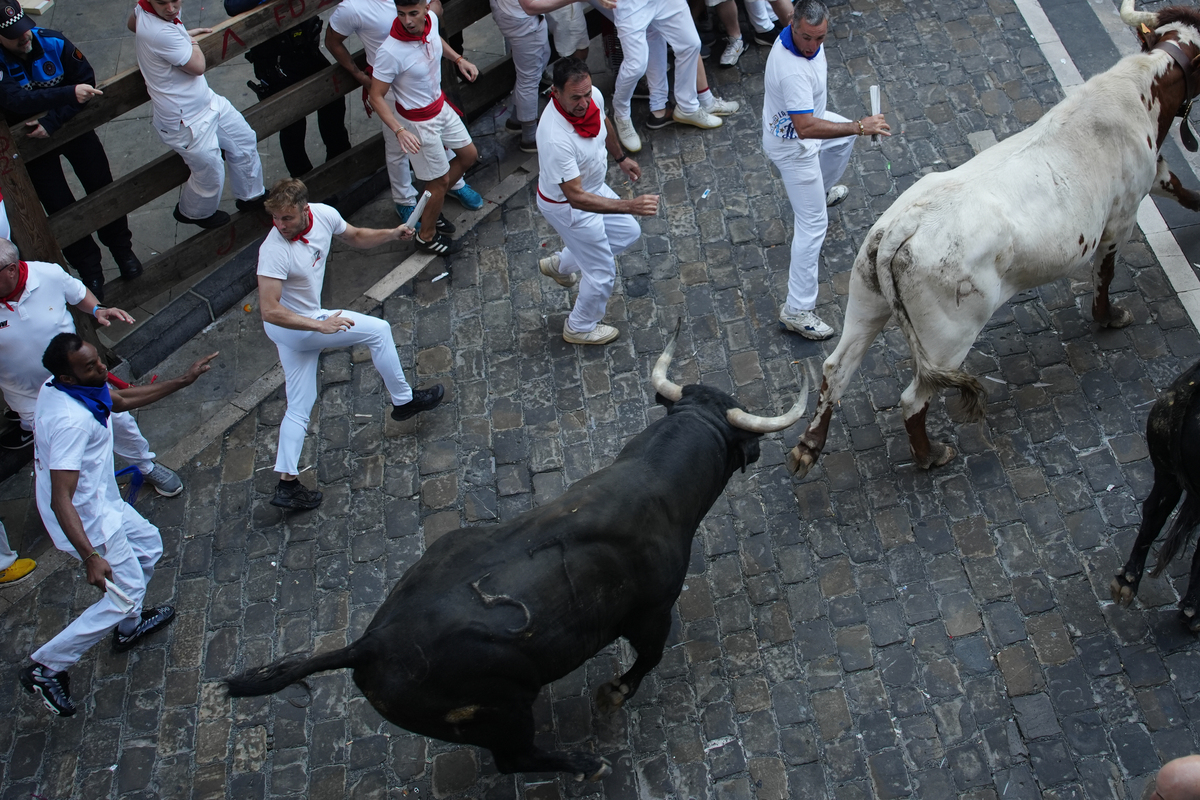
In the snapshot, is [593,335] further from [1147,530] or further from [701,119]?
[1147,530]

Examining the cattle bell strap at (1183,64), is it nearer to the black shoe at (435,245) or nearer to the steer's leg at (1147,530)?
the steer's leg at (1147,530)

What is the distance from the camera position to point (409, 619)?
15.2ft

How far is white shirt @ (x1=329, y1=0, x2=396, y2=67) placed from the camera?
7.52 m

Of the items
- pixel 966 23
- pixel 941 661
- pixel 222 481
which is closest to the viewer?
pixel 941 661

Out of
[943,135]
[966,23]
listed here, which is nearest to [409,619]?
[943,135]

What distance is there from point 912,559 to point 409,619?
3064mm

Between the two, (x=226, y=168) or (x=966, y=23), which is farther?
(x=966, y=23)

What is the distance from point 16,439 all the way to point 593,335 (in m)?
4.03

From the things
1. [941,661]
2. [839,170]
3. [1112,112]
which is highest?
[1112,112]

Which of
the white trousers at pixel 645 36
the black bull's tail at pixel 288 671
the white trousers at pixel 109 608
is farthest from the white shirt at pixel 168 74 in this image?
the black bull's tail at pixel 288 671

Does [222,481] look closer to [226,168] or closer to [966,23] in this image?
[226,168]

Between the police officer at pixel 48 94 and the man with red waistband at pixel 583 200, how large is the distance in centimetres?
307

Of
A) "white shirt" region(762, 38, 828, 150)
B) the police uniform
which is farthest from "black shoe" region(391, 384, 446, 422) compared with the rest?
"white shirt" region(762, 38, 828, 150)

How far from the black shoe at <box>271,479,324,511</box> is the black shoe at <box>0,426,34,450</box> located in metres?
1.94
